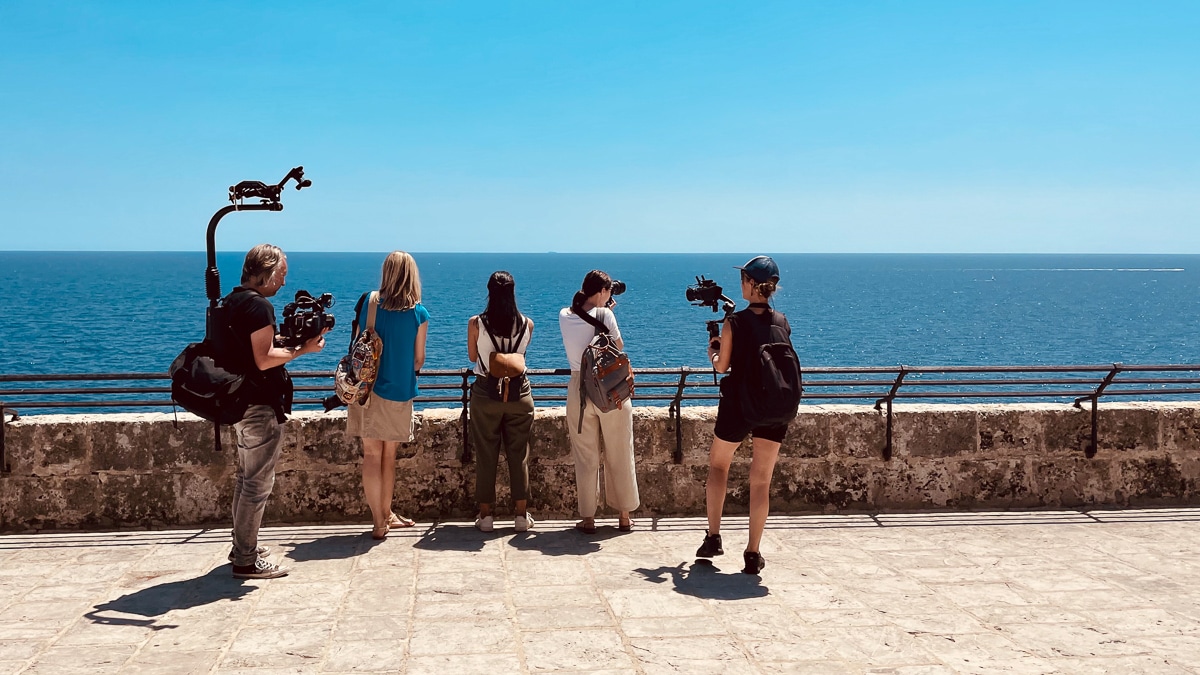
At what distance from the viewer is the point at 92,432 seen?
A: 6.08m

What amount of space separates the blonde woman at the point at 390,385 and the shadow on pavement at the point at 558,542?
2.82ft

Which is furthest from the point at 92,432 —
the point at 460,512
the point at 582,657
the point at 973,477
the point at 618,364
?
the point at 973,477

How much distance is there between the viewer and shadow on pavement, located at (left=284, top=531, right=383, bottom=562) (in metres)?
5.45

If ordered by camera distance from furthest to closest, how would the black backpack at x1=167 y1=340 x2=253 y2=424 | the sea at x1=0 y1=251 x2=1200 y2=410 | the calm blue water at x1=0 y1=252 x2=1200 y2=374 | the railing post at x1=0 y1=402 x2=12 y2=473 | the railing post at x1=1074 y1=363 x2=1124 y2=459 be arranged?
the calm blue water at x1=0 y1=252 x2=1200 y2=374 < the sea at x1=0 y1=251 x2=1200 y2=410 < the railing post at x1=1074 y1=363 x2=1124 y2=459 < the railing post at x1=0 y1=402 x2=12 y2=473 < the black backpack at x1=167 y1=340 x2=253 y2=424

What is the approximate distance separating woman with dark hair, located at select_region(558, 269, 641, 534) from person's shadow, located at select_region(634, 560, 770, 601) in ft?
2.57

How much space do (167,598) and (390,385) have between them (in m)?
1.63

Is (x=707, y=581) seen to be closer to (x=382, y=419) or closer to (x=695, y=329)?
(x=382, y=419)

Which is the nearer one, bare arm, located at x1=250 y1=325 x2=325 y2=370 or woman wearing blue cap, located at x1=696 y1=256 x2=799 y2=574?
bare arm, located at x1=250 y1=325 x2=325 y2=370

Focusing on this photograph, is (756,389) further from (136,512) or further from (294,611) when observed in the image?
(136,512)

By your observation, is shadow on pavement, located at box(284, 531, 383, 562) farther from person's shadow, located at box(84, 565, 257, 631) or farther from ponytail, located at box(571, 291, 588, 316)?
ponytail, located at box(571, 291, 588, 316)

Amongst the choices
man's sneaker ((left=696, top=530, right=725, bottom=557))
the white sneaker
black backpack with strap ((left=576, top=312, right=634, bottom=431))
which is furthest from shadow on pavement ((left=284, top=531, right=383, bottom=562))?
man's sneaker ((left=696, top=530, right=725, bottom=557))

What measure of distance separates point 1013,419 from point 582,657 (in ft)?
13.6

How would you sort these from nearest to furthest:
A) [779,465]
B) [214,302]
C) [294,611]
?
[294,611] < [214,302] < [779,465]

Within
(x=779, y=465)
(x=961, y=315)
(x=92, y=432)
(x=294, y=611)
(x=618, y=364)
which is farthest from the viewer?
(x=961, y=315)
